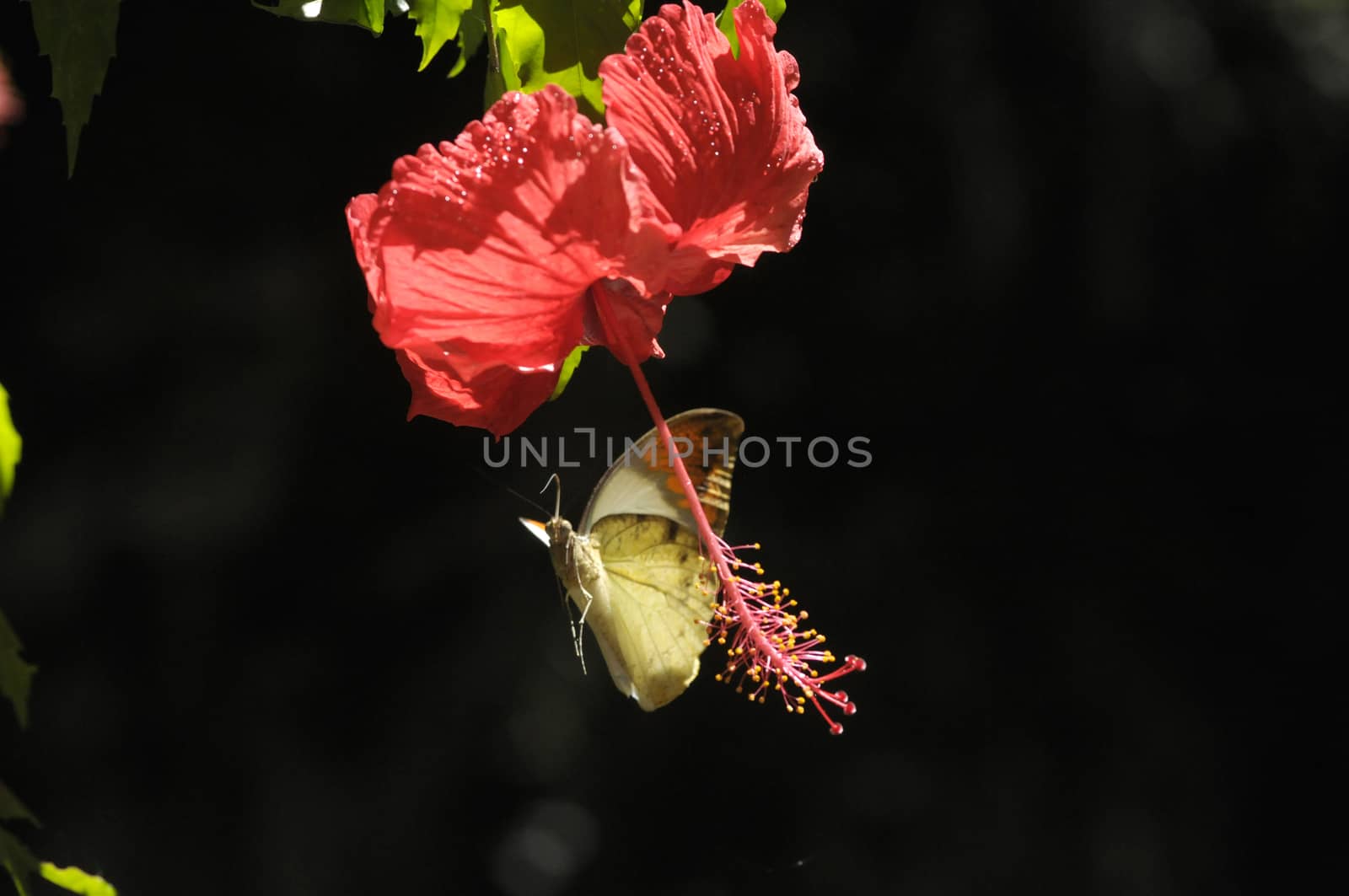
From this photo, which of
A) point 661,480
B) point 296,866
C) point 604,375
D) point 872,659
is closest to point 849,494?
point 872,659

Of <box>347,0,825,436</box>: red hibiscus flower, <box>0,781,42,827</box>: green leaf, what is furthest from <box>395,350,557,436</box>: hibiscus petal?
<box>0,781,42,827</box>: green leaf

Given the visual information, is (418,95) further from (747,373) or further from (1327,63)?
(1327,63)

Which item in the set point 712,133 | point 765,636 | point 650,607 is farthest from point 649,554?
point 712,133

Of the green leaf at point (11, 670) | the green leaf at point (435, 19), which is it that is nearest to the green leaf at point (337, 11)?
the green leaf at point (435, 19)

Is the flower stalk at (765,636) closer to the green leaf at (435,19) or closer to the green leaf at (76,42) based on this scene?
the green leaf at (435,19)

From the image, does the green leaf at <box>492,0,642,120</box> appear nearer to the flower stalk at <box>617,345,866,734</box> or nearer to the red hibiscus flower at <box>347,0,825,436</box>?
the red hibiscus flower at <box>347,0,825,436</box>

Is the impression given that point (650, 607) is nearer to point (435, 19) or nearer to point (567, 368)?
point (567, 368)
